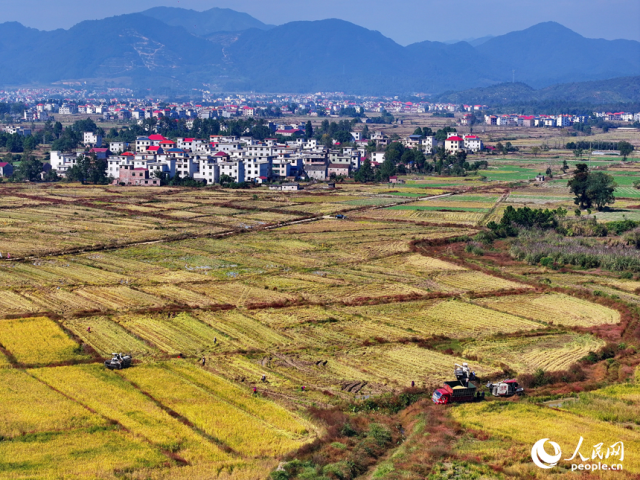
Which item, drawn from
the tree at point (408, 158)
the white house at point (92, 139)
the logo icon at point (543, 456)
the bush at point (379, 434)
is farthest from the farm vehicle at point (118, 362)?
the white house at point (92, 139)

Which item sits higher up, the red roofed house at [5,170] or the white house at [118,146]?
the white house at [118,146]

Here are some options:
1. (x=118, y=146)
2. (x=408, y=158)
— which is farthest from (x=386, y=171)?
(x=118, y=146)

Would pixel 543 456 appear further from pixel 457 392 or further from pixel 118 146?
pixel 118 146

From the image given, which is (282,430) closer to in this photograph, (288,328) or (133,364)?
(133,364)

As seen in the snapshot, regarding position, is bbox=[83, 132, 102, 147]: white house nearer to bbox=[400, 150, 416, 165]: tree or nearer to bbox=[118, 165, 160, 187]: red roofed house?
bbox=[118, 165, 160, 187]: red roofed house

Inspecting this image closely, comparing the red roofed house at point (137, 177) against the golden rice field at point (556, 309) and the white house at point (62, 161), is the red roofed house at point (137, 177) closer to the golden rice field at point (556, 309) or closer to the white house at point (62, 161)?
the white house at point (62, 161)

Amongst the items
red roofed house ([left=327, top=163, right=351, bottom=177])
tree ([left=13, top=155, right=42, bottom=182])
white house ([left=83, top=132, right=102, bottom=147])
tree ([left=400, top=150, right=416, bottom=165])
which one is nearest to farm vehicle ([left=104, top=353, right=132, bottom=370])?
tree ([left=13, top=155, right=42, bottom=182])
